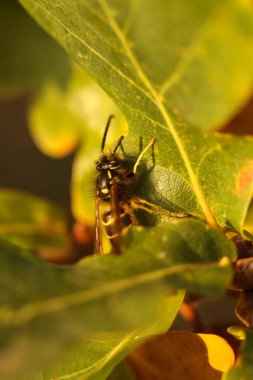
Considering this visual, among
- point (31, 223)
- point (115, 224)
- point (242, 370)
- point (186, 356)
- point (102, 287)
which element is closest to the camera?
point (102, 287)

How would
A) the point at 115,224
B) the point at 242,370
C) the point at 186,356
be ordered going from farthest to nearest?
the point at 115,224 → the point at 186,356 → the point at 242,370

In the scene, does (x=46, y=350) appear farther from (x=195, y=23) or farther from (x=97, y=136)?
(x=97, y=136)

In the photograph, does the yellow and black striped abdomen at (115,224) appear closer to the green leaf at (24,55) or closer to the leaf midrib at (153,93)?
the leaf midrib at (153,93)

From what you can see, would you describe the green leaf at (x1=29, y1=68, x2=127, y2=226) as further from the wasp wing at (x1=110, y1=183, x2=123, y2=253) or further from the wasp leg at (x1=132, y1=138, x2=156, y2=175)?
the wasp leg at (x1=132, y1=138, x2=156, y2=175)

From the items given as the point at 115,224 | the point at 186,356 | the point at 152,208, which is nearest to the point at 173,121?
the point at 152,208

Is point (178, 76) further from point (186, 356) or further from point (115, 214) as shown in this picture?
point (186, 356)

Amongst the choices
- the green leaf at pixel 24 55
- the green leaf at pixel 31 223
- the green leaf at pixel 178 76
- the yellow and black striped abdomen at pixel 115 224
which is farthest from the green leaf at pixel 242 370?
the green leaf at pixel 24 55

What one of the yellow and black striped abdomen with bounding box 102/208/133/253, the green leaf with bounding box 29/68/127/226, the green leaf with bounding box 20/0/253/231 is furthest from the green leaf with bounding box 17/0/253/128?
the green leaf with bounding box 29/68/127/226
